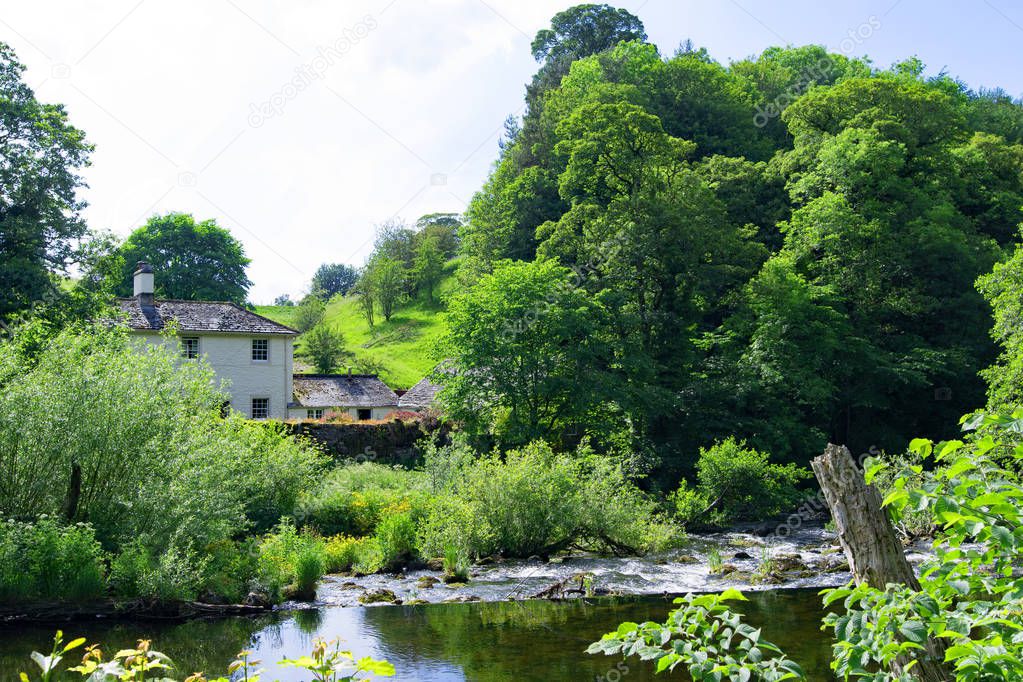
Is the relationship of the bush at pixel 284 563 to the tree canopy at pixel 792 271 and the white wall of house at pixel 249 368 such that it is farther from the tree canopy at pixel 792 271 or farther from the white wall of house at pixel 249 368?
the white wall of house at pixel 249 368

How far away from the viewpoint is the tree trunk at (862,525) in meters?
5.13

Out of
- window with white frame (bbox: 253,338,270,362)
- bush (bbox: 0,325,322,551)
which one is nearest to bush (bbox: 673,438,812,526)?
bush (bbox: 0,325,322,551)

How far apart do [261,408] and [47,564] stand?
29.5 meters

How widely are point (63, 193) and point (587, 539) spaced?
21.5 metres

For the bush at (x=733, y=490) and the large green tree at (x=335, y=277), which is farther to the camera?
the large green tree at (x=335, y=277)

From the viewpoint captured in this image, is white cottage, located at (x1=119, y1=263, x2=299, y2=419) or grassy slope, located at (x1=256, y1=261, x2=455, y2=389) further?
grassy slope, located at (x1=256, y1=261, x2=455, y2=389)

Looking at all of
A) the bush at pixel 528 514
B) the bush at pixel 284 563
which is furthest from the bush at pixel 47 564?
the bush at pixel 528 514

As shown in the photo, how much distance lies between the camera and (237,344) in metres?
43.6

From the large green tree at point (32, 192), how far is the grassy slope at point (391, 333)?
104 feet

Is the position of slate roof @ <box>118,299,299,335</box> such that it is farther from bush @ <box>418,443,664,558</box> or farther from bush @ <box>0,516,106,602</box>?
bush @ <box>0,516,106,602</box>

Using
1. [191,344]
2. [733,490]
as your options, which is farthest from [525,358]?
[191,344]

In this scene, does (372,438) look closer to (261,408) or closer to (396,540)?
(261,408)

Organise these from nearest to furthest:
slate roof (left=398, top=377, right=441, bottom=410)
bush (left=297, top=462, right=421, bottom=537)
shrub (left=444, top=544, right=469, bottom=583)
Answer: shrub (left=444, top=544, right=469, bottom=583) < bush (left=297, top=462, right=421, bottom=537) < slate roof (left=398, top=377, right=441, bottom=410)

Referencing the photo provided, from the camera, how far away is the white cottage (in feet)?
140
